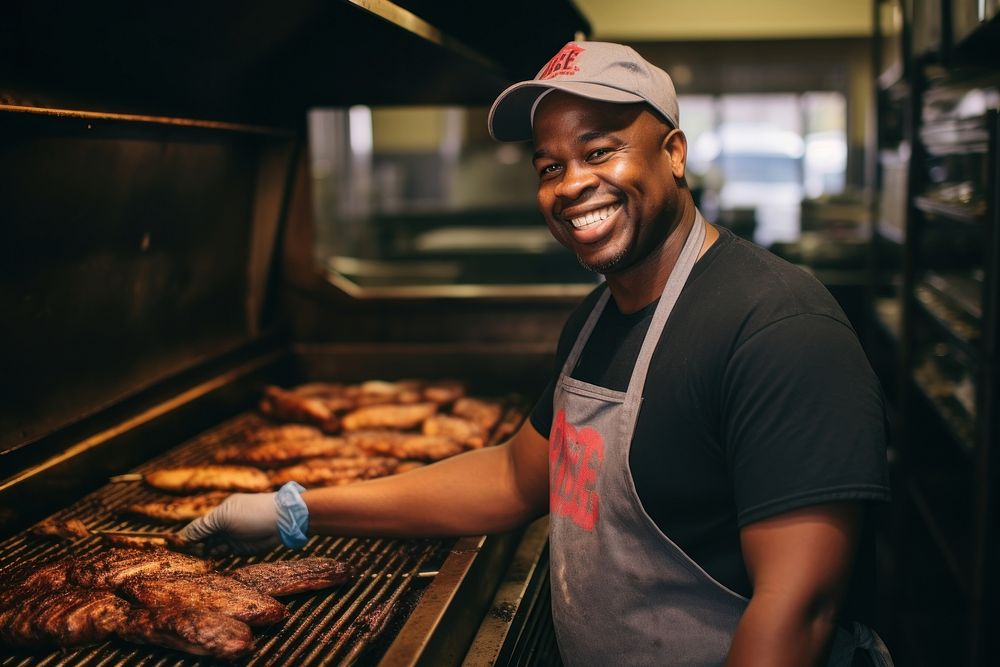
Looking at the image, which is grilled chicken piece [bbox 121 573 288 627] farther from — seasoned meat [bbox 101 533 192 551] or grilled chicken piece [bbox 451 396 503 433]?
grilled chicken piece [bbox 451 396 503 433]

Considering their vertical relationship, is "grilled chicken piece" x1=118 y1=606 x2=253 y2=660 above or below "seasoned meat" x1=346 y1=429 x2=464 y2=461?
above

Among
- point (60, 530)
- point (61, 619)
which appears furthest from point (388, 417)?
point (61, 619)

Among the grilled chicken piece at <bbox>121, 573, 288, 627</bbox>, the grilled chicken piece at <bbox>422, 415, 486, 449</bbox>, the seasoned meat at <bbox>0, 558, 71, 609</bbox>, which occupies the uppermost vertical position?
the seasoned meat at <bbox>0, 558, 71, 609</bbox>

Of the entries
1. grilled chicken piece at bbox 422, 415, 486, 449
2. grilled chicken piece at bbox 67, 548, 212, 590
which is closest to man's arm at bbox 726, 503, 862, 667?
grilled chicken piece at bbox 67, 548, 212, 590

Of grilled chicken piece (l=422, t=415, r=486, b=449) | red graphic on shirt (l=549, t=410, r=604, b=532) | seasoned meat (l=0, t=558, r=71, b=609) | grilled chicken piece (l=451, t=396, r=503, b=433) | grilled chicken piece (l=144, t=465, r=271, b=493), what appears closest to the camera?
red graphic on shirt (l=549, t=410, r=604, b=532)

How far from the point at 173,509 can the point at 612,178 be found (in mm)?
1417

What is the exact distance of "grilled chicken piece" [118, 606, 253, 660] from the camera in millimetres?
1624

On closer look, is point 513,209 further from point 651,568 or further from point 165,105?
point 651,568

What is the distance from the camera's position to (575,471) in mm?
1722

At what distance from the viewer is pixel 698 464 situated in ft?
4.99

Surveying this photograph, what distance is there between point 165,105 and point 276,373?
1368 mm

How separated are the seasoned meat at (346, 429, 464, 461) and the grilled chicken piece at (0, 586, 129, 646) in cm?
113

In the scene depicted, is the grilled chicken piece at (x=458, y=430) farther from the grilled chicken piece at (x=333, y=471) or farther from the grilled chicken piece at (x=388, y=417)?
the grilled chicken piece at (x=333, y=471)

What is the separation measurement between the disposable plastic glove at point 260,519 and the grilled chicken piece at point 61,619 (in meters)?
0.30
